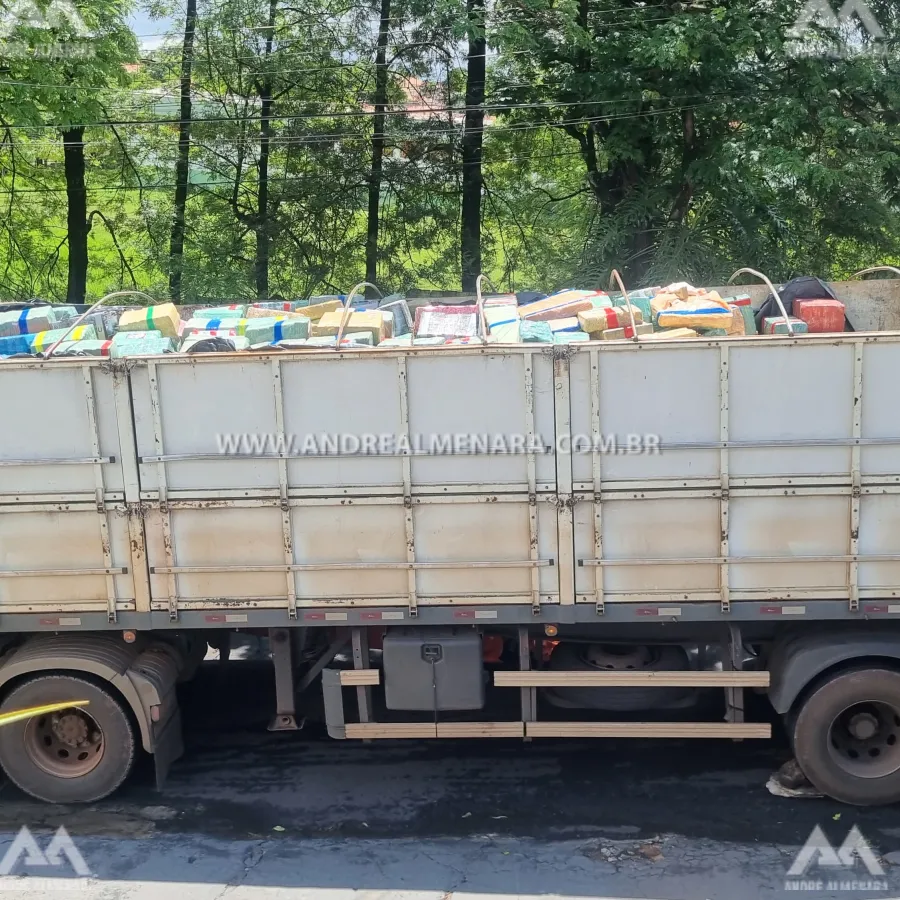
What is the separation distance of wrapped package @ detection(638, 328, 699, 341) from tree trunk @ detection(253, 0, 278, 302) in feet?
44.3

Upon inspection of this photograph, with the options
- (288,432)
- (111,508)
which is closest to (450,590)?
(288,432)

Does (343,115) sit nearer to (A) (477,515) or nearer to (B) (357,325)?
(B) (357,325)

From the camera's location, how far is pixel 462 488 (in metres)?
5.22

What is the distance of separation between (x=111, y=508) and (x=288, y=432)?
115 centimetres

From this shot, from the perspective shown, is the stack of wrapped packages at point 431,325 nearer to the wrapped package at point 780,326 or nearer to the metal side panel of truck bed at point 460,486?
the wrapped package at point 780,326

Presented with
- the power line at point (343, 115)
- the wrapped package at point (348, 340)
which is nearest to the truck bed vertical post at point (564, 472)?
the wrapped package at point (348, 340)

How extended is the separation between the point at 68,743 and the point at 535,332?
391cm

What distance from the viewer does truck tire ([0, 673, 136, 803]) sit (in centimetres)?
555

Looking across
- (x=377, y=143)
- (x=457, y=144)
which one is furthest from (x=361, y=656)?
(x=377, y=143)

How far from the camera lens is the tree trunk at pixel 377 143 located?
1705cm

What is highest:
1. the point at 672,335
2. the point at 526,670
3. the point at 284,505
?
the point at 672,335

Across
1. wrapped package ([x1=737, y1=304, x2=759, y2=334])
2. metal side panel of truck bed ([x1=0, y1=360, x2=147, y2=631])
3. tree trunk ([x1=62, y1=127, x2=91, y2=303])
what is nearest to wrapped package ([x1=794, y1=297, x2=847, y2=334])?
wrapped package ([x1=737, y1=304, x2=759, y2=334])

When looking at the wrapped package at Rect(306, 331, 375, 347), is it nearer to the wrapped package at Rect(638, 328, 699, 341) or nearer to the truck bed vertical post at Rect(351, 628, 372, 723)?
the wrapped package at Rect(638, 328, 699, 341)

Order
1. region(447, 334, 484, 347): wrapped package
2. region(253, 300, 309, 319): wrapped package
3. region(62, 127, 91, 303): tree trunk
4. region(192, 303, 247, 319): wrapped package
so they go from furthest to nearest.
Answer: region(62, 127, 91, 303): tree trunk < region(253, 300, 309, 319): wrapped package < region(192, 303, 247, 319): wrapped package < region(447, 334, 484, 347): wrapped package
